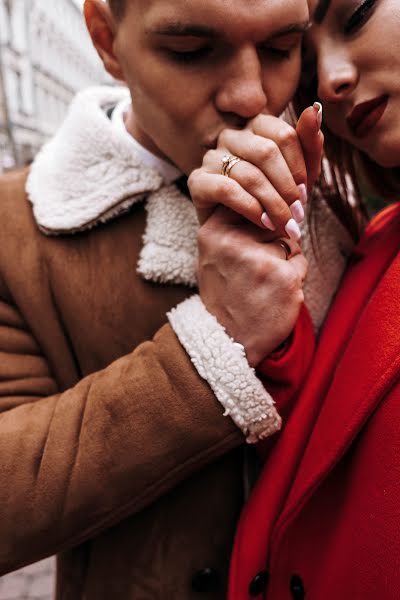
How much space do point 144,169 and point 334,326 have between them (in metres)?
0.58

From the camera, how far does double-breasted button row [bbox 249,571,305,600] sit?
2.77ft

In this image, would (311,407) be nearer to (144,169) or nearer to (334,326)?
(334,326)

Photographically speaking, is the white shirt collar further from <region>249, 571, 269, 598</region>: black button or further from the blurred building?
the blurred building

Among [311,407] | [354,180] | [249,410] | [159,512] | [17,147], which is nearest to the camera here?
[249,410]

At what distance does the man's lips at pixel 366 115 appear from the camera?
934 mm

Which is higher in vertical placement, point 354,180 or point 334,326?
point 354,180

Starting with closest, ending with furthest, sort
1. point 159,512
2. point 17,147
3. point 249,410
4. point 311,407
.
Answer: point 249,410 < point 311,407 < point 159,512 < point 17,147

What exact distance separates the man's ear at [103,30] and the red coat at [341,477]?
78cm

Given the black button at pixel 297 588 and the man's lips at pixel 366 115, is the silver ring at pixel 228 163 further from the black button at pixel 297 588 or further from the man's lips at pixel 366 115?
the black button at pixel 297 588

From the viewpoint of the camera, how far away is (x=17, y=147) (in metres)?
13.8

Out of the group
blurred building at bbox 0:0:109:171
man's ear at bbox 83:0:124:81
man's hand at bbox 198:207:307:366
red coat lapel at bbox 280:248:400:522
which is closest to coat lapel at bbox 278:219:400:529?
red coat lapel at bbox 280:248:400:522

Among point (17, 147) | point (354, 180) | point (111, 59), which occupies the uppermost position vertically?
point (111, 59)

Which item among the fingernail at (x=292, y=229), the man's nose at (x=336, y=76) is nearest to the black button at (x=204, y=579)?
the fingernail at (x=292, y=229)

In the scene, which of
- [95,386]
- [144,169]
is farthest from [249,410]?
[144,169]
